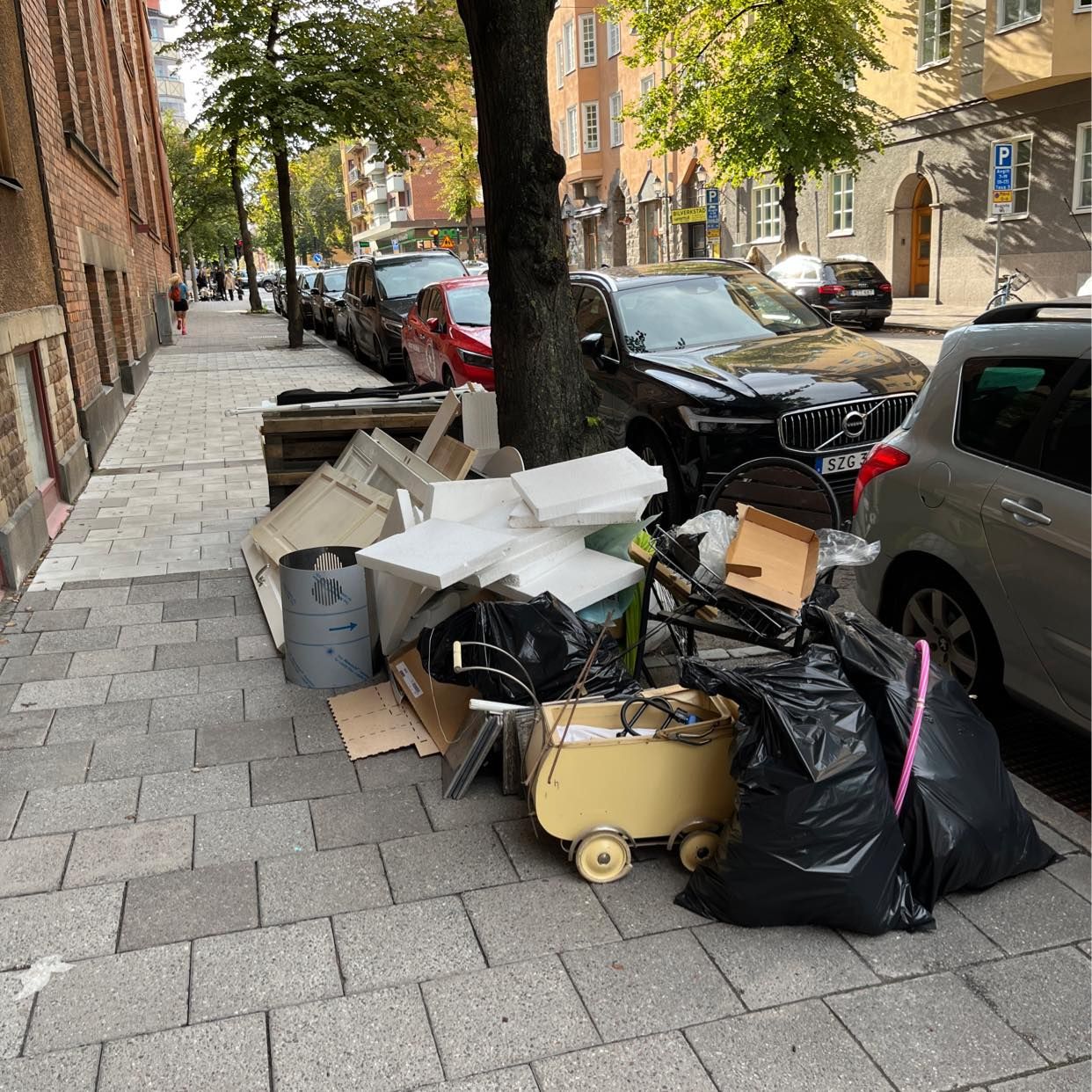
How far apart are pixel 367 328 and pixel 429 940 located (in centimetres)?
1696

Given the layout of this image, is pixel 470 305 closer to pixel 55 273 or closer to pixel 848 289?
pixel 55 273

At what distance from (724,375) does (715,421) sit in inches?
16.8

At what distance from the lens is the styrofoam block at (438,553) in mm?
4074

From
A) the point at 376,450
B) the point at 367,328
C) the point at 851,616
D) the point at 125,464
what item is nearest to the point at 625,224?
the point at 367,328

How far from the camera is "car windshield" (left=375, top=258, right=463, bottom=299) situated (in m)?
18.2

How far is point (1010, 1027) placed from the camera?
8.73 ft

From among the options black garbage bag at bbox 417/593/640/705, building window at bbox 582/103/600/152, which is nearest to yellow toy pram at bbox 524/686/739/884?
black garbage bag at bbox 417/593/640/705

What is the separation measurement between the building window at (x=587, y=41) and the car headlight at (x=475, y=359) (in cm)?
4146

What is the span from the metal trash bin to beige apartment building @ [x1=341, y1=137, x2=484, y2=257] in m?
60.3

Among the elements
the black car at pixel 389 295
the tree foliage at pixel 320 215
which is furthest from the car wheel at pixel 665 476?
the tree foliage at pixel 320 215

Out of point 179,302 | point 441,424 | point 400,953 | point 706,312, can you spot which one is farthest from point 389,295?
point 179,302

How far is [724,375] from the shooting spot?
23.4ft

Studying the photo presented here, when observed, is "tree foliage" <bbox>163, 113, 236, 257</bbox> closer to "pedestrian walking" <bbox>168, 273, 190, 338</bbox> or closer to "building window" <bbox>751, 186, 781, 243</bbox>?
"pedestrian walking" <bbox>168, 273, 190, 338</bbox>

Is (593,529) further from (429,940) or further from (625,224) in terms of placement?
(625,224)
